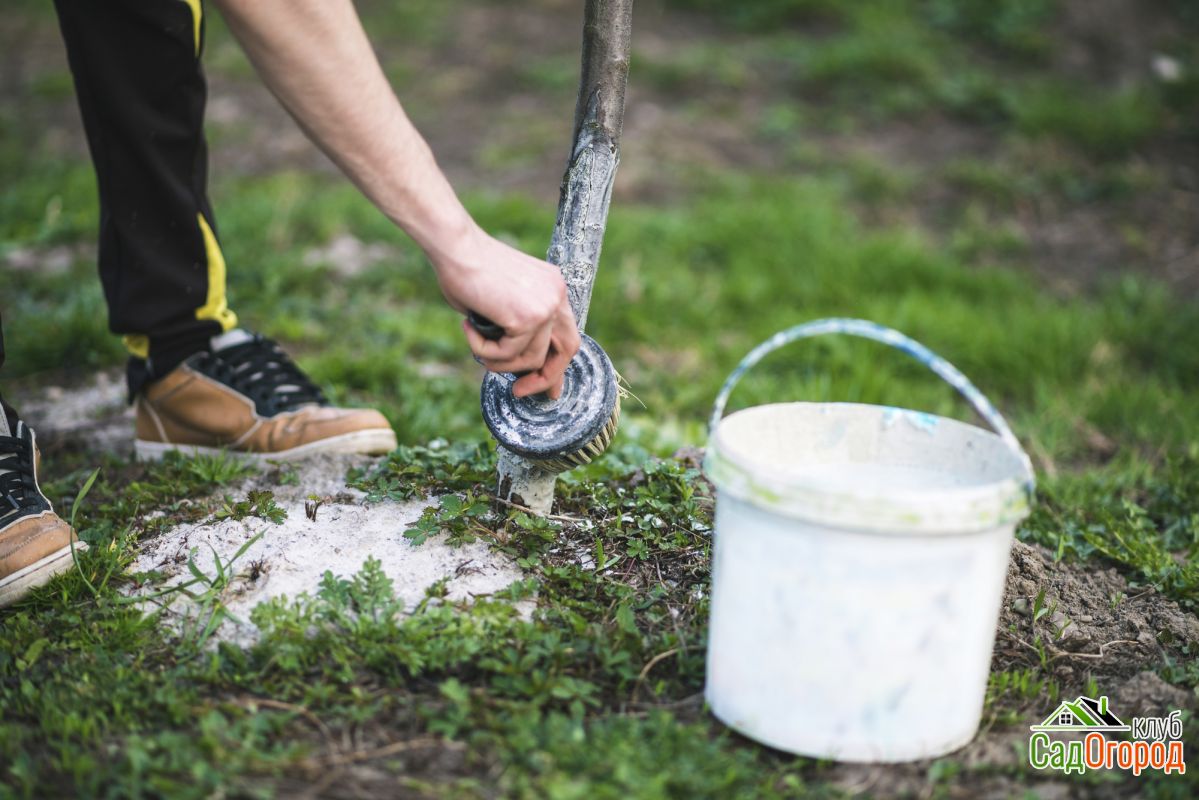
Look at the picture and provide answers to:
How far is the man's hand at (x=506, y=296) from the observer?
6.09 feet

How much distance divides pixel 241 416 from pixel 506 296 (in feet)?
4.26

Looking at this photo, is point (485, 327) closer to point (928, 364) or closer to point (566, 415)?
point (566, 415)

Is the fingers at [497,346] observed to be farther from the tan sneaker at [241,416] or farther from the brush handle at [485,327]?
the tan sneaker at [241,416]

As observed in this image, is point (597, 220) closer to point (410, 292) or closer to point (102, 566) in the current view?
point (102, 566)

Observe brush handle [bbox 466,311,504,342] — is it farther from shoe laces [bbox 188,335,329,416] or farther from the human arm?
shoe laces [bbox 188,335,329,416]

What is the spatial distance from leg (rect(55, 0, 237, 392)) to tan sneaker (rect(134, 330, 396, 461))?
64 mm

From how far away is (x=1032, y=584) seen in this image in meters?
2.36

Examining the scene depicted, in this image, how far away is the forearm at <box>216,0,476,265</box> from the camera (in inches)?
69.0

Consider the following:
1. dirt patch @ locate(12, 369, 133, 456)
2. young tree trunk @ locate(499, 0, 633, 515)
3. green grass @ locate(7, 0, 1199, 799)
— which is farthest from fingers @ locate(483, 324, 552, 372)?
dirt patch @ locate(12, 369, 133, 456)

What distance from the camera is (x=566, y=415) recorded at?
6.98 ft

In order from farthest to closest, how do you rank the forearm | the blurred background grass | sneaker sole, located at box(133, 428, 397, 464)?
the blurred background grass
sneaker sole, located at box(133, 428, 397, 464)
the forearm

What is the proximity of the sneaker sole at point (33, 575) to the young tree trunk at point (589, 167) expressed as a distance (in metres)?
0.89

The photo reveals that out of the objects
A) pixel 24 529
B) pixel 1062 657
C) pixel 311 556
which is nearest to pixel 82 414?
pixel 24 529

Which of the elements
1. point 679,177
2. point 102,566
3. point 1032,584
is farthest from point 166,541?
point 679,177
